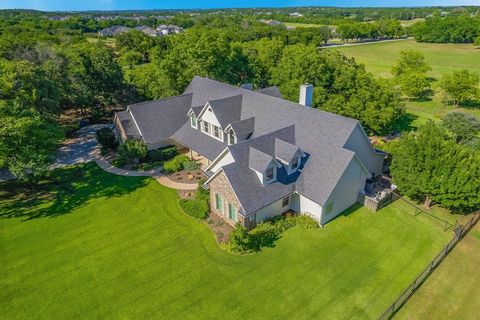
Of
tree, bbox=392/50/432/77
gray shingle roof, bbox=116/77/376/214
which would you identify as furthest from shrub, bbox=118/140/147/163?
tree, bbox=392/50/432/77

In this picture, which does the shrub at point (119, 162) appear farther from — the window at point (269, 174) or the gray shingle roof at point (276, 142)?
the window at point (269, 174)

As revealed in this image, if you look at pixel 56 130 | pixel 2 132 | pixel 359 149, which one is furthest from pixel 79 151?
pixel 359 149

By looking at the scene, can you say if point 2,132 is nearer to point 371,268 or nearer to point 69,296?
point 69,296

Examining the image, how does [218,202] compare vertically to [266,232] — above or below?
above

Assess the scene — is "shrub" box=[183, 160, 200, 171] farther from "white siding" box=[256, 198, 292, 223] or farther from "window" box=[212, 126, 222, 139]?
"white siding" box=[256, 198, 292, 223]

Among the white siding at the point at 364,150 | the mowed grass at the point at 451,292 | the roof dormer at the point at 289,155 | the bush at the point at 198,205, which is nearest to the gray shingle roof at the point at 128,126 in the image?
the bush at the point at 198,205

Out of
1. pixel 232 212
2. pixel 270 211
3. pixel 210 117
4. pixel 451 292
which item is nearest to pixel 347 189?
pixel 270 211

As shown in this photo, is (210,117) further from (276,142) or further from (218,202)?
(218,202)
